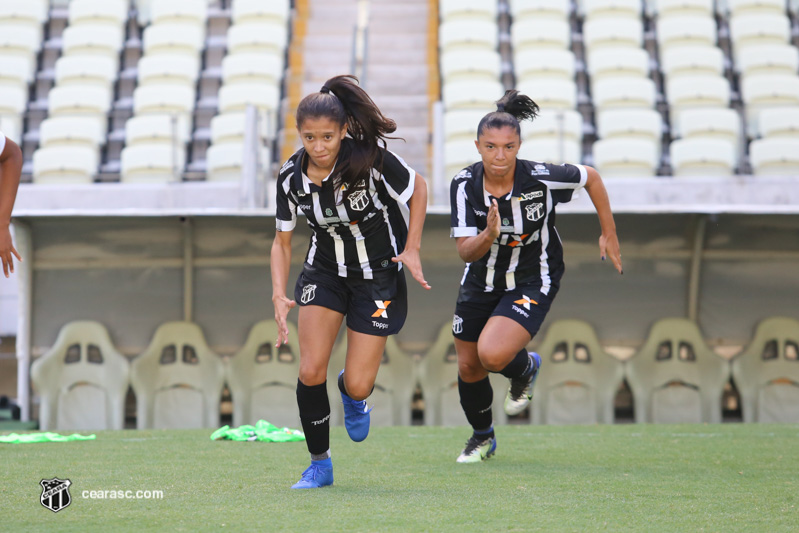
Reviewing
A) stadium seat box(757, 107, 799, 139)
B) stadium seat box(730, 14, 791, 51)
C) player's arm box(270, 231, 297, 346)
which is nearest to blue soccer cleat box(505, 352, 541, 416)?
player's arm box(270, 231, 297, 346)

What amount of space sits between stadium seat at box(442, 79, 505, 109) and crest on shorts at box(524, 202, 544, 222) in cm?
683

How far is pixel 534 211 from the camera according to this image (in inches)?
201

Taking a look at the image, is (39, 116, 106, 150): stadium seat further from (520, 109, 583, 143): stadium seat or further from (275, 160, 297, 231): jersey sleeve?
(275, 160, 297, 231): jersey sleeve

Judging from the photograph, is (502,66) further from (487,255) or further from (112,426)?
(487,255)

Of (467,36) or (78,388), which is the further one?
(467,36)

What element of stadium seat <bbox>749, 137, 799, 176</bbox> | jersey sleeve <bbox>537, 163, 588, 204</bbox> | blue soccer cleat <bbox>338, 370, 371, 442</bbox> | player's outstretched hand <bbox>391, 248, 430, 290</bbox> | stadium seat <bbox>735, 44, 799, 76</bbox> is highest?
stadium seat <bbox>735, 44, 799, 76</bbox>

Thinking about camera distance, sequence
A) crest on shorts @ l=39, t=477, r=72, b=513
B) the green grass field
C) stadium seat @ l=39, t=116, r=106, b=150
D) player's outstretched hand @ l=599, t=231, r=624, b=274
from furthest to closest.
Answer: stadium seat @ l=39, t=116, r=106, b=150, player's outstretched hand @ l=599, t=231, r=624, b=274, crest on shorts @ l=39, t=477, r=72, b=513, the green grass field

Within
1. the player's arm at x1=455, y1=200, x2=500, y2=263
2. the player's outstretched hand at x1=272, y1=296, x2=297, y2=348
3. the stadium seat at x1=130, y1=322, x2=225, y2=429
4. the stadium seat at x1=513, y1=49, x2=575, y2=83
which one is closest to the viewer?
the player's outstretched hand at x1=272, y1=296, x2=297, y2=348

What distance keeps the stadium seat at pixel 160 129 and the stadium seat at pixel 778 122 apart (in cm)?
565

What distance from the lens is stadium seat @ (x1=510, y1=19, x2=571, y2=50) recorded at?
43.7 ft

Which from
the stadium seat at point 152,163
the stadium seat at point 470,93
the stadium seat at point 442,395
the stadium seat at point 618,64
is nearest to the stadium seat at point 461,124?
the stadium seat at point 470,93

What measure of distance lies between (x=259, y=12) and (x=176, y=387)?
644 centimetres

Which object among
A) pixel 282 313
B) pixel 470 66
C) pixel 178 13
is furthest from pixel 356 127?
pixel 178 13

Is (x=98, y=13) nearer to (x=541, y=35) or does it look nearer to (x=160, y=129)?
(x=160, y=129)
